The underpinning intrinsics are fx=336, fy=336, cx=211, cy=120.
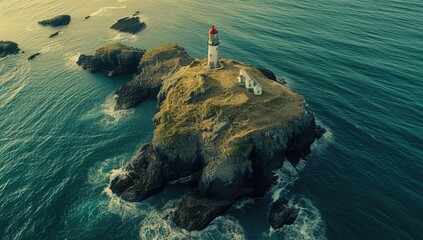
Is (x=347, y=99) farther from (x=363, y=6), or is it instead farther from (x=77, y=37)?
(x=77, y=37)

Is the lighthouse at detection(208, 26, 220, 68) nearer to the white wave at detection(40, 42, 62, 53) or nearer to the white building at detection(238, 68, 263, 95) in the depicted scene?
the white building at detection(238, 68, 263, 95)

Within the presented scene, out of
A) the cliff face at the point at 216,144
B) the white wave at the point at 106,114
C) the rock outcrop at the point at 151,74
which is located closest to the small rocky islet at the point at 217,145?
A: the cliff face at the point at 216,144

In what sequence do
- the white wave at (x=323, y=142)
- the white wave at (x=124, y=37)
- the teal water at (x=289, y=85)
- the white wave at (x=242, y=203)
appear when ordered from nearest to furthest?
the teal water at (x=289, y=85) < the white wave at (x=242, y=203) < the white wave at (x=323, y=142) < the white wave at (x=124, y=37)

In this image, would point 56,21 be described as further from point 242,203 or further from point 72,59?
point 242,203

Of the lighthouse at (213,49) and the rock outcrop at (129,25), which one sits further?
the rock outcrop at (129,25)

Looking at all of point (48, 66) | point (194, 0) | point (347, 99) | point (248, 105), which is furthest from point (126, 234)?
point (194, 0)

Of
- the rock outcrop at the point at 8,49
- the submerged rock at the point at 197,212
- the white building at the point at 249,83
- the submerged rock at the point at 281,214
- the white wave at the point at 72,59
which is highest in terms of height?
the white building at the point at 249,83

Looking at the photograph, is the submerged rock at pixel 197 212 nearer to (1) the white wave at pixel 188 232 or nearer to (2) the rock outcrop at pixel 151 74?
(1) the white wave at pixel 188 232
